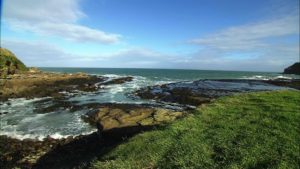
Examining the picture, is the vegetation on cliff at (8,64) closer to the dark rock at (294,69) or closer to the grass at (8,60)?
the grass at (8,60)

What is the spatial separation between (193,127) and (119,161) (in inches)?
150

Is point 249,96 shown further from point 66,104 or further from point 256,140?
point 66,104

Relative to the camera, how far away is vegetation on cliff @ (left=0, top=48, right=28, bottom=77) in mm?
69062

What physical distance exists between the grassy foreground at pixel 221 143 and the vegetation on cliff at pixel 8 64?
5996 centimetres

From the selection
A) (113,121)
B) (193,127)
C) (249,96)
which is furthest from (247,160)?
(113,121)

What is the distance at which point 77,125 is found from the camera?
26.4 metres

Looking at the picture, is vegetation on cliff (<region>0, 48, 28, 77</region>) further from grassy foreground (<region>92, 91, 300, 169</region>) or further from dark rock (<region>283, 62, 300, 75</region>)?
dark rock (<region>283, 62, 300, 75</region>)

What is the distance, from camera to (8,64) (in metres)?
75.1

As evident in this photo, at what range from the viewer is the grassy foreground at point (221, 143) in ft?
30.1

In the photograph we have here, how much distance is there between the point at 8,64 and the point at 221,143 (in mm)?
75222

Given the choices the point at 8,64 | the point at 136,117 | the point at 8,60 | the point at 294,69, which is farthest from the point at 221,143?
the point at 294,69

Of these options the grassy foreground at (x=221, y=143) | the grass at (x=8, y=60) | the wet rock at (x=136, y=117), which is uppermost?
the grass at (x=8, y=60)

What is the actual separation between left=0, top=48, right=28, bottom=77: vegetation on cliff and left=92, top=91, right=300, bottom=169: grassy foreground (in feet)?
197

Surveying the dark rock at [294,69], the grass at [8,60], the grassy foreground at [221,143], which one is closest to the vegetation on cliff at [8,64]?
the grass at [8,60]
